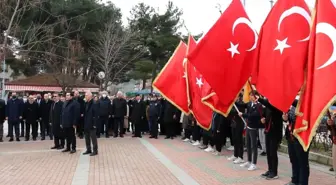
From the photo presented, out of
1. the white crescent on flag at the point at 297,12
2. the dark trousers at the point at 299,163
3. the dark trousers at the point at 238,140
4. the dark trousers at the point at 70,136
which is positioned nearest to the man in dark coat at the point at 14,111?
the dark trousers at the point at 70,136

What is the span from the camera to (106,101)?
16.7 meters

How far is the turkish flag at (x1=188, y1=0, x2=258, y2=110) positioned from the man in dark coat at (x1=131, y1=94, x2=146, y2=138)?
8.49 m

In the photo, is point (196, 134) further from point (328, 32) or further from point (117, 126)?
point (328, 32)

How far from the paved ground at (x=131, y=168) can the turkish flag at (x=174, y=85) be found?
1.58m

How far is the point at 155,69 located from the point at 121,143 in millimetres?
24115

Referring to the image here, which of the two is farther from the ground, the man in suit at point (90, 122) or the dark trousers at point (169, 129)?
the man in suit at point (90, 122)

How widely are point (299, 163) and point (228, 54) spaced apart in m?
2.70

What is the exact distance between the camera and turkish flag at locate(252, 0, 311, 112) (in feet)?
22.6

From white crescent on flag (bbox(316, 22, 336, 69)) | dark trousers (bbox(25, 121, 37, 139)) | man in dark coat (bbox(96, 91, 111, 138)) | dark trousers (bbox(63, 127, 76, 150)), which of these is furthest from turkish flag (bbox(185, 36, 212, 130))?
dark trousers (bbox(25, 121, 37, 139))

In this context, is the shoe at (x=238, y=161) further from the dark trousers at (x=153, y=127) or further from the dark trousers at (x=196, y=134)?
the dark trousers at (x=153, y=127)

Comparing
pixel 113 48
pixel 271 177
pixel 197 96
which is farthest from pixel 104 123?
pixel 113 48

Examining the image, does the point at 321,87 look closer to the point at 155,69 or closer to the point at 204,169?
the point at 204,169

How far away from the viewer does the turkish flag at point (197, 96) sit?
11859 millimetres

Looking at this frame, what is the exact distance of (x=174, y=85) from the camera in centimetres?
1371
